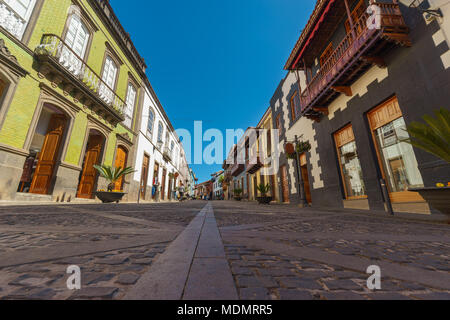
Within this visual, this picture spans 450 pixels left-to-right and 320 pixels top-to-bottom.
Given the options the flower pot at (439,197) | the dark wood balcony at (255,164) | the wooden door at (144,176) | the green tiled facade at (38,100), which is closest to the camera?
the flower pot at (439,197)

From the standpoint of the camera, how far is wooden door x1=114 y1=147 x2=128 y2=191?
9.81 m

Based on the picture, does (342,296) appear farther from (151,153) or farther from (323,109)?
(151,153)

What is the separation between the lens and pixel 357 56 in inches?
188

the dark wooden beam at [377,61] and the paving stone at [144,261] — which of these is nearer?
the paving stone at [144,261]

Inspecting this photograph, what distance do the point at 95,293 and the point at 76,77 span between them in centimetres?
887

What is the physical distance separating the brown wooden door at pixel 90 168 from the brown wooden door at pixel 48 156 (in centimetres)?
188

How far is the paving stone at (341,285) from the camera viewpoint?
656 millimetres

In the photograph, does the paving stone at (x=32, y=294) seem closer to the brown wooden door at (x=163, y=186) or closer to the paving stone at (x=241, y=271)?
the paving stone at (x=241, y=271)

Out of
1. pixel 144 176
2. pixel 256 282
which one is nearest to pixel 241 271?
pixel 256 282

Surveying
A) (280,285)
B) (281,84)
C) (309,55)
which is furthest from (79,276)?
(281,84)

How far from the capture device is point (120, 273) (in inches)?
29.1

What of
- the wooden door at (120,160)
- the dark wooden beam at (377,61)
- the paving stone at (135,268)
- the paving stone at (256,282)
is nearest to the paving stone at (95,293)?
the paving stone at (135,268)
